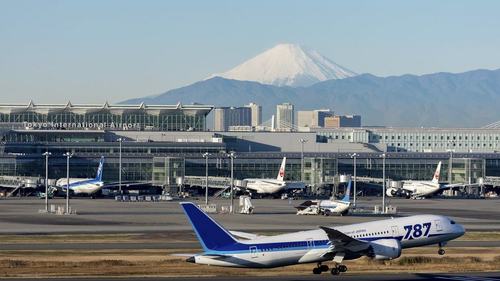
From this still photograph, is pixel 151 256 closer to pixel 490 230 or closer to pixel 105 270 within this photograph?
pixel 105 270

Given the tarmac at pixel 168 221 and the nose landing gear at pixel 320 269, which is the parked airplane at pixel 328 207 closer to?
the tarmac at pixel 168 221

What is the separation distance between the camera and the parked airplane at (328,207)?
154 metres

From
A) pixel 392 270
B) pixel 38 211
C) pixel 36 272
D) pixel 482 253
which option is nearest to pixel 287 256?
pixel 392 270

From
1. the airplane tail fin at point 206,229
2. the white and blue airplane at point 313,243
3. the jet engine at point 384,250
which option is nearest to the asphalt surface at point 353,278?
the white and blue airplane at point 313,243

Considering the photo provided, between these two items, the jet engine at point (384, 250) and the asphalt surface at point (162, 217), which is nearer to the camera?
the jet engine at point (384, 250)

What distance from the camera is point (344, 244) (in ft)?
254

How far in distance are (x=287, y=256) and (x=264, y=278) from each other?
2.01 metres

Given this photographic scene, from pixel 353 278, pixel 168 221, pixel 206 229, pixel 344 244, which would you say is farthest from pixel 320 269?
pixel 168 221

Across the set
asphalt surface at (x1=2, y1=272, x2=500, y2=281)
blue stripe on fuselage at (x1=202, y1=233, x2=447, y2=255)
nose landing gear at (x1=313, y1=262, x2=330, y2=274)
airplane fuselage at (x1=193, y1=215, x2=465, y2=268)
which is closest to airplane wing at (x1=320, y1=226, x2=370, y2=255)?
airplane fuselage at (x1=193, y1=215, x2=465, y2=268)

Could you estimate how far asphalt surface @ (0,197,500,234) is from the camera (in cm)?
12638

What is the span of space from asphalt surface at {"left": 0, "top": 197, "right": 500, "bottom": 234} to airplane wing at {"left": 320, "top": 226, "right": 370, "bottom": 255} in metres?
43.5

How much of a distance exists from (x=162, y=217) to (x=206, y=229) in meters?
74.9

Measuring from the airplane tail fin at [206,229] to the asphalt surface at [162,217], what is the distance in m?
47.5

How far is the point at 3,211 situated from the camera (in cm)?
16175
